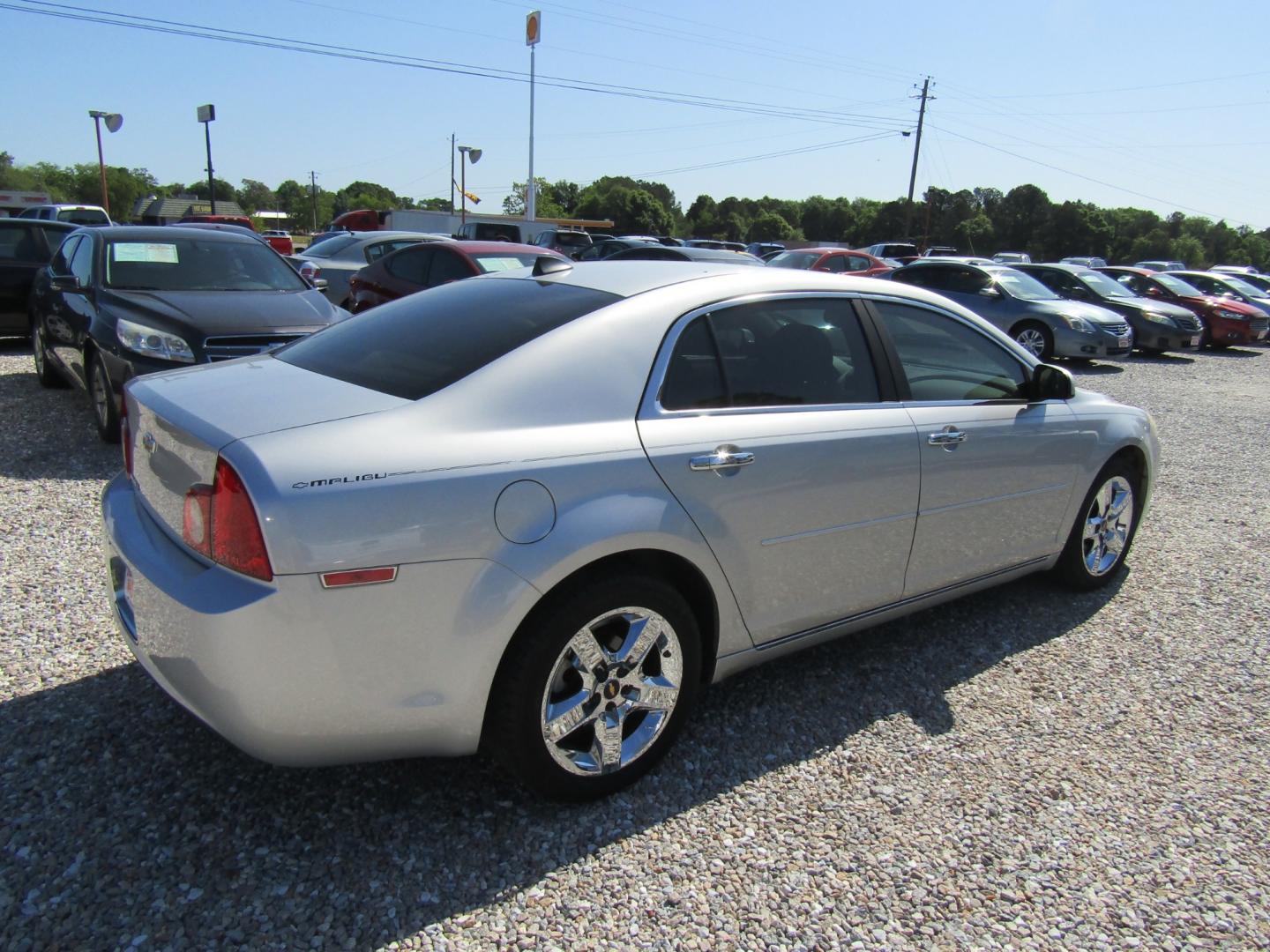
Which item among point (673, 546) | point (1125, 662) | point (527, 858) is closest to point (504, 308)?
point (673, 546)

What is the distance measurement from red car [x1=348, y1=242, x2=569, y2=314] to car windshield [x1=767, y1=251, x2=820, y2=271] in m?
8.09

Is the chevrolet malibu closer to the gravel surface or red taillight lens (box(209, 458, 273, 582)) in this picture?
red taillight lens (box(209, 458, 273, 582))

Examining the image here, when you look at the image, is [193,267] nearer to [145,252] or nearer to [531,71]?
[145,252]

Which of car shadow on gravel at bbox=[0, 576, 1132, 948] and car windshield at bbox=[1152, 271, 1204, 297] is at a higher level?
car windshield at bbox=[1152, 271, 1204, 297]

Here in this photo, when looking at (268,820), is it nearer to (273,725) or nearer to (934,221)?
(273,725)

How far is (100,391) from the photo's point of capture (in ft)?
20.2

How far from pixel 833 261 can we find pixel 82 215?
19.2 m

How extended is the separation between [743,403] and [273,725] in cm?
165

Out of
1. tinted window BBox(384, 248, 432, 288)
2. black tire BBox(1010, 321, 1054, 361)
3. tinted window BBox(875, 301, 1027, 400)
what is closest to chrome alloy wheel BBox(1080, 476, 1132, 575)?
tinted window BBox(875, 301, 1027, 400)

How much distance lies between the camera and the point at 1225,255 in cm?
8181

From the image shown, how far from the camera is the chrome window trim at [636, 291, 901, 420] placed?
8.64 feet

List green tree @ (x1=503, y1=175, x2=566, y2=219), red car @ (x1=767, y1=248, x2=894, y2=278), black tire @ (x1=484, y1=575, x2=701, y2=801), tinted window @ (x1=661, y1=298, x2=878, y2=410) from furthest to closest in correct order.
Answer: green tree @ (x1=503, y1=175, x2=566, y2=219) < red car @ (x1=767, y1=248, x2=894, y2=278) < tinted window @ (x1=661, y1=298, x2=878, y2=410) < black tire @ (x1=484, y1=575, x2=701, y2=801)

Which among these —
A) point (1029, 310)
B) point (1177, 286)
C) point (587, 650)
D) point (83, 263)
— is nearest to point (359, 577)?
point (587, 650)

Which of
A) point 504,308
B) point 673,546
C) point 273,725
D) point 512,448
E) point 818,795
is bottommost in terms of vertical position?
point 818,795
